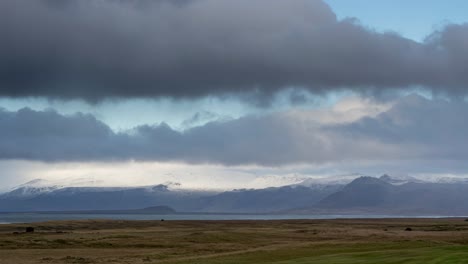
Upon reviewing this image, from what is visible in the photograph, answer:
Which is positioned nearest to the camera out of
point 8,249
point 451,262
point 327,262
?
point 451,262

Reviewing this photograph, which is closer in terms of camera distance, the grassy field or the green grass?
the green grass

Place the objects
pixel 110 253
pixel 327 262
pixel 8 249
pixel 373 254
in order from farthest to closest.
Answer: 1. pixel 8 249
2. pixel 110 253
3. pixel 373 254
4. pixel 327 262

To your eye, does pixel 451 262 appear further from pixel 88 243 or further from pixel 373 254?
pixel 88 243

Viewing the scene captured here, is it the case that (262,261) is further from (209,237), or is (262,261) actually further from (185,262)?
(209,237)

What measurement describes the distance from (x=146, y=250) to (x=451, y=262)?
38436 mm

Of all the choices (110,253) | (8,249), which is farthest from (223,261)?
(8,249)

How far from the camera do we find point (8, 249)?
77062 mm

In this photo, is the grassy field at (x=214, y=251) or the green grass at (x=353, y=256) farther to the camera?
the grassy field at (x=214, y=251)

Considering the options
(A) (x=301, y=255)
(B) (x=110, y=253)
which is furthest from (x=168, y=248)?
(A) (x=301, y=255)

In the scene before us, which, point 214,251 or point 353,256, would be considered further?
point 214,251

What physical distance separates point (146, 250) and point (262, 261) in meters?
20.9

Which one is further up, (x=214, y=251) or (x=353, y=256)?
(x=214, y=251)

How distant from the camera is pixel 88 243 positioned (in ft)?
279

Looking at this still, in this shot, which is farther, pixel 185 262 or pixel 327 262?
pixel 185 262
